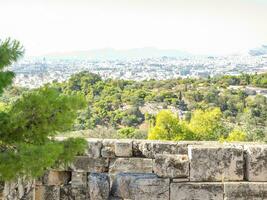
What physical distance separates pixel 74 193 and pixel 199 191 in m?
1.87

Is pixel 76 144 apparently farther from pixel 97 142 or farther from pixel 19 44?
pixel 97 142

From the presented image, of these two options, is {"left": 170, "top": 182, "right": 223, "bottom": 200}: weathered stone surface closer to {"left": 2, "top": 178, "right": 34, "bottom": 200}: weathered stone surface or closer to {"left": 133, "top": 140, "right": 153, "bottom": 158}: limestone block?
{"left": 2, "top": 178, "right": 34, "bottom": 200}: weathered stone surface

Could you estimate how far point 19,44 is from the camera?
669 cm

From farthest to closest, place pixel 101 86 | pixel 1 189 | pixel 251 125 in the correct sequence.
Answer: pixel 101 86
pixel 251 125
pixel 1 189

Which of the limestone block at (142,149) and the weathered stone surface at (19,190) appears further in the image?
the limestone block at (142,149)

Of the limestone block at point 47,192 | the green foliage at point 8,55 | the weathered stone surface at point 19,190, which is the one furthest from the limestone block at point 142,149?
the green foliage at point 8,55

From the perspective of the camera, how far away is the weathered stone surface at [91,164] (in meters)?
9.35

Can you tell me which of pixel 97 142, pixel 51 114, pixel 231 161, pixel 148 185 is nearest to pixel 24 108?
pixel 51 114

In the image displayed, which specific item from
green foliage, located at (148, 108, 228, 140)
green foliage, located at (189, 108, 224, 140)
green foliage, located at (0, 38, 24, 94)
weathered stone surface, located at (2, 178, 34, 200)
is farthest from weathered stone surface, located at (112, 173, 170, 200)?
green foliage, located at (189, 108, 224, 140)

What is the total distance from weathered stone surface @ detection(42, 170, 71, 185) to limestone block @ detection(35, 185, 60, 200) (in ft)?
0.62

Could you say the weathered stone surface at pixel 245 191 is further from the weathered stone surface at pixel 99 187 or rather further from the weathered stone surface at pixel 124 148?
the weathered stone surface at pixel 124 148

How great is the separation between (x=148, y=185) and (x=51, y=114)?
1.43 metres

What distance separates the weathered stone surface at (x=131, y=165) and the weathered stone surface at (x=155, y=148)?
0.10 metres

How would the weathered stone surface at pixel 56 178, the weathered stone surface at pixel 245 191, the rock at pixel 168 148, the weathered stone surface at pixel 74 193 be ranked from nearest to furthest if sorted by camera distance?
1. the weathered stone surface at pixel 245 191
2. the weathered stone surface at pixel 74 193
3. the weathered stone surface at pixel 56 178
4. the rock at pixel 168 148
